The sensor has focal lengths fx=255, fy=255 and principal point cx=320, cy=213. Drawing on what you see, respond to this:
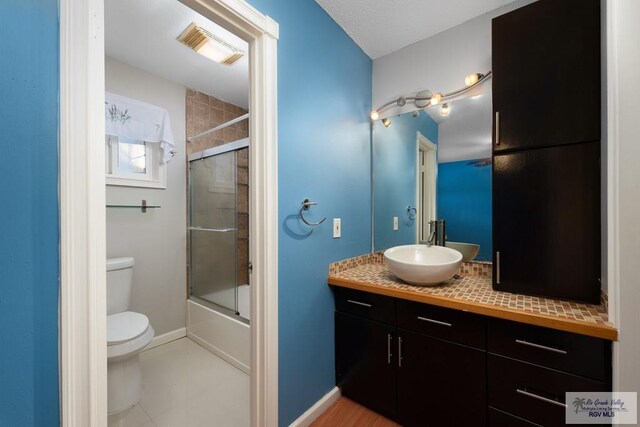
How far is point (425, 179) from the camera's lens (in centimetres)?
185

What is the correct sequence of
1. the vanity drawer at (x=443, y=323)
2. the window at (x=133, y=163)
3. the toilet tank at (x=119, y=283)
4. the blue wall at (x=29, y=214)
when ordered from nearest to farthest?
the blue wall at (x=29, y=214)
the vanity drawer at (x=443, y=323)
the toilet tank at (x=119, y=283)
the window at (x=133, y=163)

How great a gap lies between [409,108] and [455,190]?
28.0 inches

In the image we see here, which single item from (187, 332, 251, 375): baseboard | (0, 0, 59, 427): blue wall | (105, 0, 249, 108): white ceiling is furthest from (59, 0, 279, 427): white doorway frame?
(187, 332, 251, 375): baseboard

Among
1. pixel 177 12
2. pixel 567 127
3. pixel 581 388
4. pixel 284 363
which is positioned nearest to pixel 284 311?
pixel 284 363

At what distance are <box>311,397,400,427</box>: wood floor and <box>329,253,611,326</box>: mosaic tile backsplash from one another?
2.62 ft

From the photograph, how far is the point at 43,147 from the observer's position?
2.11 ft

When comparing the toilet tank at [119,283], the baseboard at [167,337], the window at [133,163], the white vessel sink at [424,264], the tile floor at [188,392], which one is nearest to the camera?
the white vessel sink at [424,264]

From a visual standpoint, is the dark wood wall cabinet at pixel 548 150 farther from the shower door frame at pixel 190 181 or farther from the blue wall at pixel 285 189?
the shower door frame at pixel 190 181

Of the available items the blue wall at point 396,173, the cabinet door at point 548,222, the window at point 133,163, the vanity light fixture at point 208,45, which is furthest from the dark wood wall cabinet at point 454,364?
the window at point 133,163

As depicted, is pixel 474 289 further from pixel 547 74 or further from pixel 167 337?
pixel 167 337

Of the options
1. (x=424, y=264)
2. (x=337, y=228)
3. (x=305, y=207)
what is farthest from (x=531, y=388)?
(x=305, y=207)

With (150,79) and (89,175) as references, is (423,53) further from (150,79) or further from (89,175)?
(150,79)

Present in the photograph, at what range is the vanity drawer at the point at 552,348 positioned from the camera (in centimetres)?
94

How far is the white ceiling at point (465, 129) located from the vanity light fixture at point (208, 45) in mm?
1534
